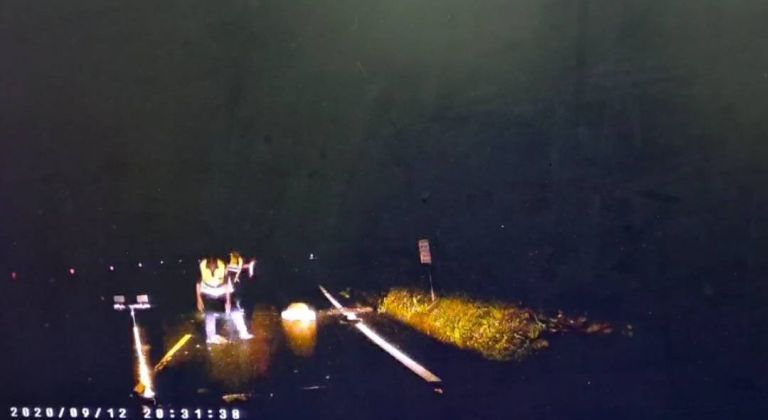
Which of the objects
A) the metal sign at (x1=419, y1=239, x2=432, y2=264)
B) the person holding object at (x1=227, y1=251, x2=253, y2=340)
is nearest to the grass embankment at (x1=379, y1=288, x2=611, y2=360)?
the metal sign at (x1=419, y1=239, x2=432, y2=264)

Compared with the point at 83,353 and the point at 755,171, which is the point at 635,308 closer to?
the point at 755,171

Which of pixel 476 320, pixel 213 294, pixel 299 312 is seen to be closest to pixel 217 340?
pixel 213 294

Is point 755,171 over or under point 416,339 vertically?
over

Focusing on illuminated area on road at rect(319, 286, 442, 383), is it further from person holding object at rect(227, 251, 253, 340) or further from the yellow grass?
person holding object at rect(227, 251, 253, 340)

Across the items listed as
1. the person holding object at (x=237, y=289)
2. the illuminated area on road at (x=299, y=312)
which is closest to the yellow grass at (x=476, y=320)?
the illuminated area on road at (x=299, y=312)

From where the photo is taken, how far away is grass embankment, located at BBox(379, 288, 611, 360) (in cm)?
Answer: 224

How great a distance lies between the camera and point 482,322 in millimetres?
2256

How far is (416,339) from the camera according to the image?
7.57 ft

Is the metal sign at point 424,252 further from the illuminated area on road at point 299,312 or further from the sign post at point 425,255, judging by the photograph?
the illuminated area on road at point 299,312

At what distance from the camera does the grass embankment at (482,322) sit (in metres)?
2.24

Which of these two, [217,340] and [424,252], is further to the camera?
[217,340]

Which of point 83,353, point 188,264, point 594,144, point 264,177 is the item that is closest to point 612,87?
point 594,144

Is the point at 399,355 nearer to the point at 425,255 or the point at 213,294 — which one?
the point at 425,255

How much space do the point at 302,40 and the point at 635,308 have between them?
1.41 meters
